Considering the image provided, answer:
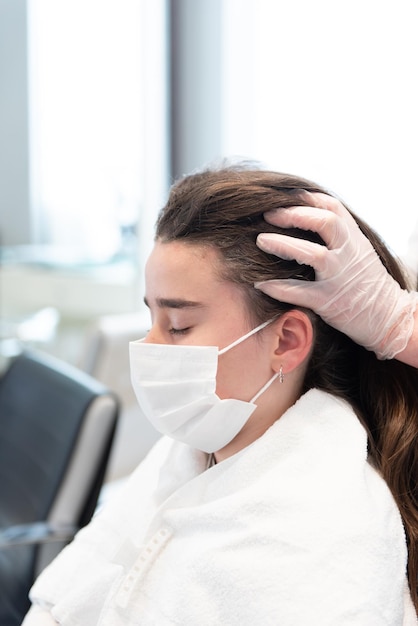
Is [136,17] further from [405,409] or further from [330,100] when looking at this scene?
[405,409]

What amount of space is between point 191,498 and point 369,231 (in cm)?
48

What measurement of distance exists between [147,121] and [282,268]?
2.71 metres

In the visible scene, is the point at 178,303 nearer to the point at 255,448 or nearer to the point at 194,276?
the point at 194,276

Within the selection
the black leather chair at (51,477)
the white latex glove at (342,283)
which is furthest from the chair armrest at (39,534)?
the white latex glove at (342,283)

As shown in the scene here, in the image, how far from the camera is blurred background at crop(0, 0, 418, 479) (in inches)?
114

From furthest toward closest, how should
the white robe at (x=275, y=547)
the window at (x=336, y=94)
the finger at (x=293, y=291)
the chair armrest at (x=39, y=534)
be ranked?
the window at (x=336, y=94)
the chair armrest at (x=39, y=534)
the finger at (x=293, y=291)
the white robe at (x=275, y=547)

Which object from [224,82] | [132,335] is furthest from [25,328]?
[224,82]

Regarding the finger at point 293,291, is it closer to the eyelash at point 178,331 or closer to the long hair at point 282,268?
the long hair at point 282,268

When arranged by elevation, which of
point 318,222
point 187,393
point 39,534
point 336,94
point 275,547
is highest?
point 336,94

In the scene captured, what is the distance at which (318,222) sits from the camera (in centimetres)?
97

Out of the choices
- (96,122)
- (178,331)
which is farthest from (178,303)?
(96,122)

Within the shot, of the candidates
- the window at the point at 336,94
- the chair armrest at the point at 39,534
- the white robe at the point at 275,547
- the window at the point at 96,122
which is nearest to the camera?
the white robe at the point at 275,547

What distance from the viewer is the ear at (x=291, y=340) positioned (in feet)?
3.45

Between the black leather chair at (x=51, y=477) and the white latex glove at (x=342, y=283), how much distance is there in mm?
721
